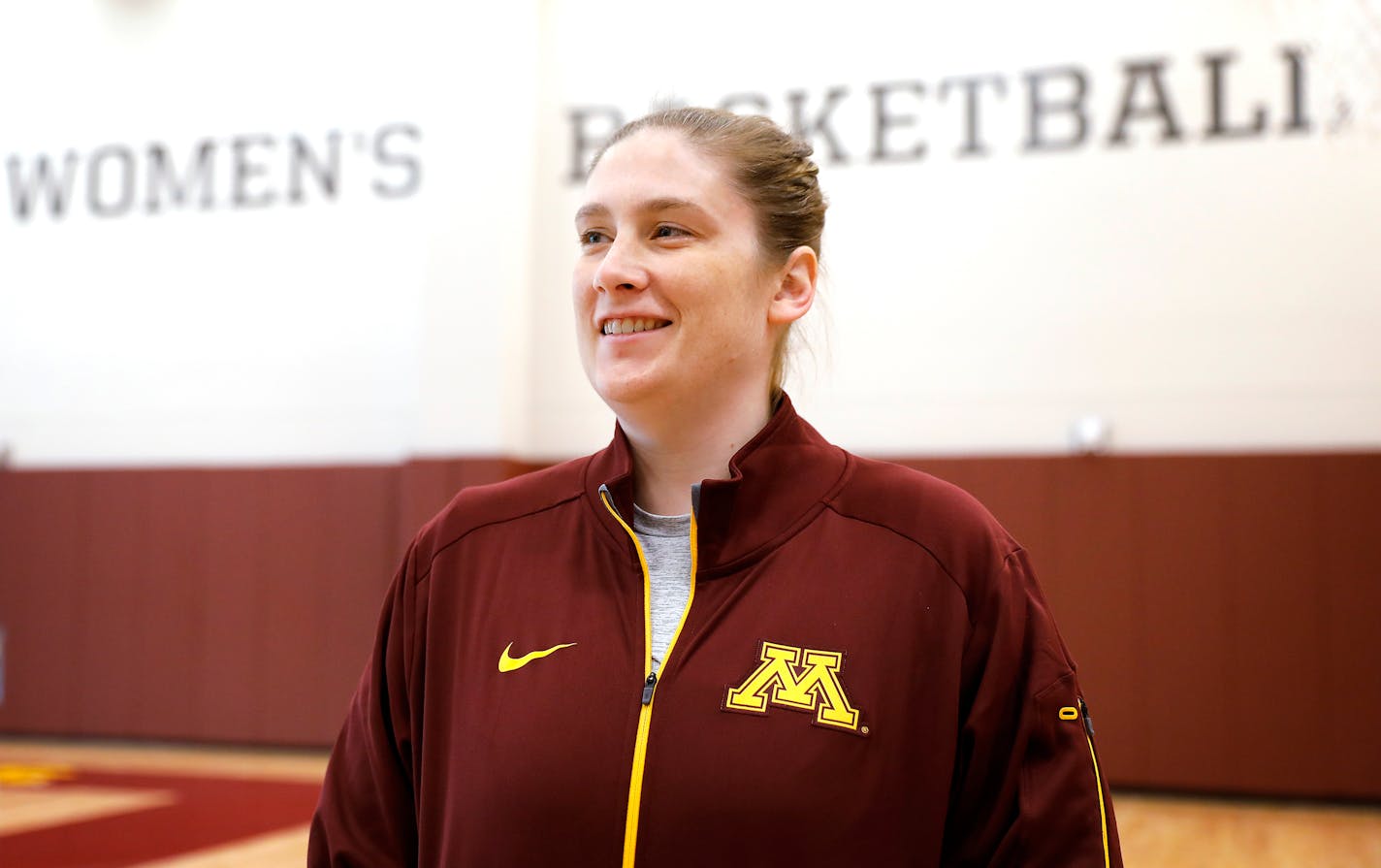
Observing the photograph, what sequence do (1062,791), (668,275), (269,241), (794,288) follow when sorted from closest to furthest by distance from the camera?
(1062,791)
(668,275)
(794,288)
(269,241)

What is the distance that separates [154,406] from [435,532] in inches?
278

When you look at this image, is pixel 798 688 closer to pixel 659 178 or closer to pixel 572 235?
pixel 659 178

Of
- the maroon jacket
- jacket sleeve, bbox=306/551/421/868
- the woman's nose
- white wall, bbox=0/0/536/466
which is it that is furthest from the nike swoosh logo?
white wall, bbox=0/0/536/466

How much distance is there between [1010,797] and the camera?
124 centimetres

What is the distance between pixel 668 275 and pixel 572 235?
20.1 ft

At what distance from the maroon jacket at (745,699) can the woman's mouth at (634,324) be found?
144 mm

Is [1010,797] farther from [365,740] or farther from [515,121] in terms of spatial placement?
[515,121]

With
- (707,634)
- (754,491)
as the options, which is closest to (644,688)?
(707,634)

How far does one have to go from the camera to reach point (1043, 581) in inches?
254

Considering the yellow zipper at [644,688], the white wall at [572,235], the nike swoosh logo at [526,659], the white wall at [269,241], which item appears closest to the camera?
the yellow zipper at [644,688]

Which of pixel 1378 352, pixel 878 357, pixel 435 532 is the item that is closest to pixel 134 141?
pixel 878 357

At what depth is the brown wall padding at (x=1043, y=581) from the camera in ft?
20.6

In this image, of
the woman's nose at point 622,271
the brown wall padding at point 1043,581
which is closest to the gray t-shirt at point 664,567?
the woman's nose at point 622,271

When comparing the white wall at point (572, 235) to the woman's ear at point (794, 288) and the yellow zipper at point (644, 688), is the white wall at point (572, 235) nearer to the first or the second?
the woman's ear at point (794, 288)
